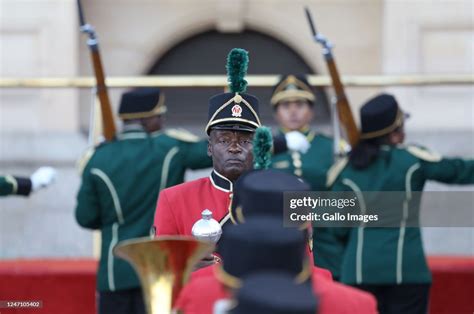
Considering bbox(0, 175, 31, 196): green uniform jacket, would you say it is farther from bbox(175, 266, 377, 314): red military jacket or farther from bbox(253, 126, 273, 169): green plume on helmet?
bbox(175, 266, 377, 314): red military jacket

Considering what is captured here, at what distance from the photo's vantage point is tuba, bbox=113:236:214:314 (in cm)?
461

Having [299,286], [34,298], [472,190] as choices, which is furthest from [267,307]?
[472,190]

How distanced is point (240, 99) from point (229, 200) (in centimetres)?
42

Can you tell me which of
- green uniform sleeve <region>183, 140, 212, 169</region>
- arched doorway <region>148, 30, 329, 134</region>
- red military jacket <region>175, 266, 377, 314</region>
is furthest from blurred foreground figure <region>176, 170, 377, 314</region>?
arched doorway <region>148, 30, 329, 134</region>

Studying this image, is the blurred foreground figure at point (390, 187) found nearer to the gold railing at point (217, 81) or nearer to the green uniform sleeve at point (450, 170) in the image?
the green uniform sleeve at point (450, 170)

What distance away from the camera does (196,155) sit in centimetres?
773

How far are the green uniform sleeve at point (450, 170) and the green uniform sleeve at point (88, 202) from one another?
1809mm

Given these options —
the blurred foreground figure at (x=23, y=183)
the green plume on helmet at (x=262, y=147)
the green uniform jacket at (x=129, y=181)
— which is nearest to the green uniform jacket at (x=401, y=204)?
the green uniform jacket at (x=129, y=181)

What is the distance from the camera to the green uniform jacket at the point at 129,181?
25.5ft

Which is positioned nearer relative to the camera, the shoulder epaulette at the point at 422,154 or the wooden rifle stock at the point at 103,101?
the shoulder epaulette at the point at 422,154

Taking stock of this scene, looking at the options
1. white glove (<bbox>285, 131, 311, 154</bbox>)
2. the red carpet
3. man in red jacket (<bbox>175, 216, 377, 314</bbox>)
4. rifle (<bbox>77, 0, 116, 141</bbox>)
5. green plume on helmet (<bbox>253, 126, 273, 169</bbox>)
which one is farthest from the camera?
the red carpet

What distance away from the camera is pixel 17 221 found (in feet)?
33.1

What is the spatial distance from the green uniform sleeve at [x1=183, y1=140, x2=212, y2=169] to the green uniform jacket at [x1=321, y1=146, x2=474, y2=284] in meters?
0.73

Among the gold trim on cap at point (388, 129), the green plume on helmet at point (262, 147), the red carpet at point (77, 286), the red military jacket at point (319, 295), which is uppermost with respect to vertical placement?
the green plume on helmet at point (262, 147)
